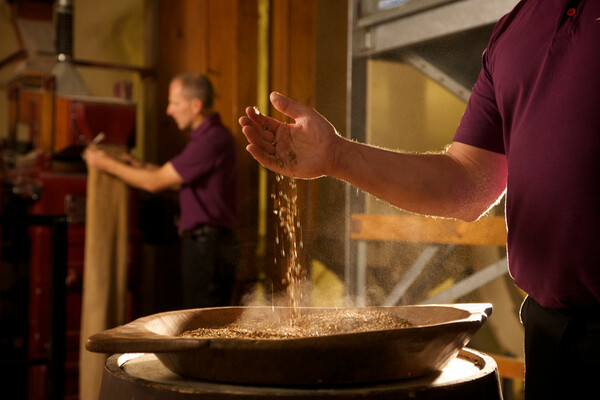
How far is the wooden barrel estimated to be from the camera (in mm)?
931

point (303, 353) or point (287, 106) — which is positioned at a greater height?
point (287, 106)

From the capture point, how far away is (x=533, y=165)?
1148 millimetres

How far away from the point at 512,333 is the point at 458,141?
136 cm

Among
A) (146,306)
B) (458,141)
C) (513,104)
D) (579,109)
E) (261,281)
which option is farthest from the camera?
(146,306)

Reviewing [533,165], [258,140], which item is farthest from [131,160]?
[533,165]

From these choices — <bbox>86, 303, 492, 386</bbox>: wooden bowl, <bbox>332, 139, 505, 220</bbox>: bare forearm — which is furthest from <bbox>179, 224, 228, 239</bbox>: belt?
<bbox>86, 303, 492, 386</bbox>: wooden bowl

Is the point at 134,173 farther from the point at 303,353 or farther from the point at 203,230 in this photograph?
the point at 303,353

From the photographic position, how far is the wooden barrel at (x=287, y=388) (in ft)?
3.05

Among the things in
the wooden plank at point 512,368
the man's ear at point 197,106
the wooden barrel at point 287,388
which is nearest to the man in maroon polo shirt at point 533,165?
the wooden barrel at point 287,388

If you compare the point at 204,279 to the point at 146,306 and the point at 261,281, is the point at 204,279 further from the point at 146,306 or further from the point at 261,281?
the point at 146,306

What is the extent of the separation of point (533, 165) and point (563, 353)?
32 centimetres

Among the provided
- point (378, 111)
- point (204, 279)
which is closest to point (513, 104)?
point (378, 111)

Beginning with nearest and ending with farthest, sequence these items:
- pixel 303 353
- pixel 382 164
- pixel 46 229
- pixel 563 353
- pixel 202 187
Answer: pixel 303 353 < pixel 563 353 < pixel 382 164 < pixel 202 187 < pixel 46 229

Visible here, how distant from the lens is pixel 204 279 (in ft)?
11.0
